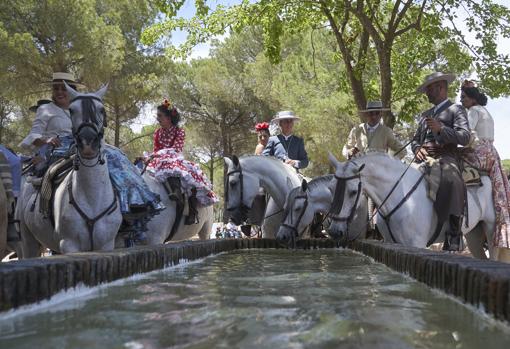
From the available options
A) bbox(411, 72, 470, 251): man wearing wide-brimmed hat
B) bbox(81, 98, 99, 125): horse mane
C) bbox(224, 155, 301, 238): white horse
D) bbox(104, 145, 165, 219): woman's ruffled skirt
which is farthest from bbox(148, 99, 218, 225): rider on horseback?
bbox(411, 72, 470, 251): man wearing wide-brimmed hat

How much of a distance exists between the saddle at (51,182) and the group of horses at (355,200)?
263 centimetres

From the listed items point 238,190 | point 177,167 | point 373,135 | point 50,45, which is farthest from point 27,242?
point 50,45

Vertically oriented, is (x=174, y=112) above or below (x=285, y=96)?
below

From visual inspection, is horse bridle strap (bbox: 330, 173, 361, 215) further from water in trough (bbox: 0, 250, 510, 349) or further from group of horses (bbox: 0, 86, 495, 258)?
water in trough (bbox: 0, 250, 510, 349)

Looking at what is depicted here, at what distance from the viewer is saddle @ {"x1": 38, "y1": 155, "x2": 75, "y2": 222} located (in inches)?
269

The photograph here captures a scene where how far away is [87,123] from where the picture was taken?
19.4ft

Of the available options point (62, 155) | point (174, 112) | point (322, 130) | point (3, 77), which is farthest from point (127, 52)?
point (62, 155)

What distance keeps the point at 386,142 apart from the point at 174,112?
10.6 ft

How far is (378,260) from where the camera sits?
7277 millimetres

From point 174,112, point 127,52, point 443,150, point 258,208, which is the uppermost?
point 127,52

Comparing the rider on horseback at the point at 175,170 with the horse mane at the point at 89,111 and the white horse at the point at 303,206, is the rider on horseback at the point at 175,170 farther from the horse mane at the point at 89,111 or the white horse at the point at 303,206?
the horse mane at the point at 89,111

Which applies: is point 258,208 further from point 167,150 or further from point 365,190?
point 365,190

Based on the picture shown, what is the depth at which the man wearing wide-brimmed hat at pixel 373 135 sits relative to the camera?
31.8ft

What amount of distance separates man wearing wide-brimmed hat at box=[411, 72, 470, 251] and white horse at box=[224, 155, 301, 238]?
Answer: 1.98m
